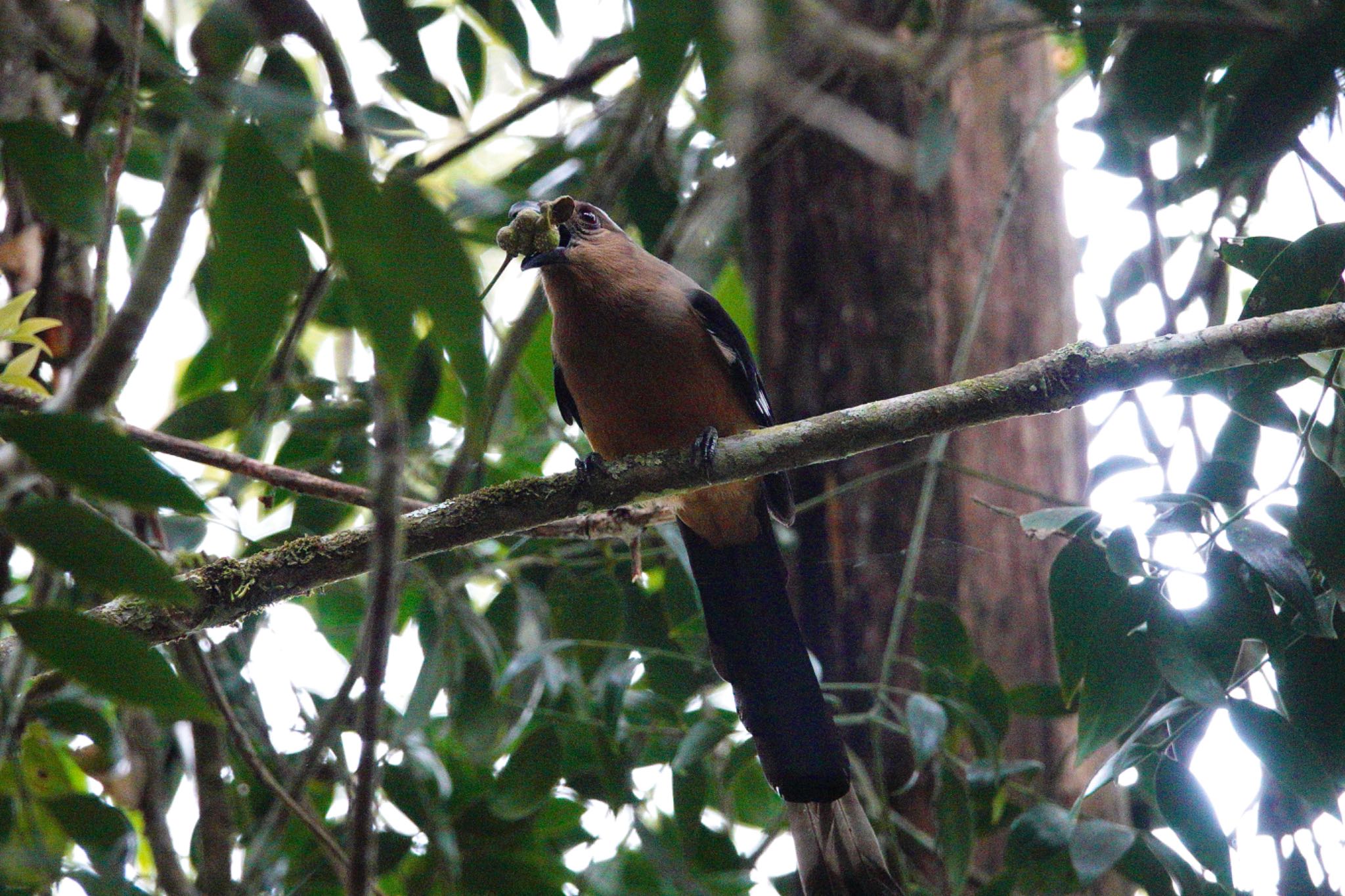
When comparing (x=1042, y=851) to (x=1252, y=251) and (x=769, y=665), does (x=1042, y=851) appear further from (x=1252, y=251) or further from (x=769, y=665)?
(x=1252, y=251)

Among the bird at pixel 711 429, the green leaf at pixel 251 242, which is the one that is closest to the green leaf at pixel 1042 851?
the bird at pixel 711 429

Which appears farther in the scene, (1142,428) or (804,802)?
(1142,428)

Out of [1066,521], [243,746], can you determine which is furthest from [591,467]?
[243,746]

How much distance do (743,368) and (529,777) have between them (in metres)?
1.27

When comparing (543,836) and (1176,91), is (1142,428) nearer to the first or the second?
(1176,91)

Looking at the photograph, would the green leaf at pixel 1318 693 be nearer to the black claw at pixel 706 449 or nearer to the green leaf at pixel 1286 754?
the green leaf at pixel 1286 754

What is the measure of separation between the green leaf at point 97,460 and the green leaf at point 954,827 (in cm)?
206

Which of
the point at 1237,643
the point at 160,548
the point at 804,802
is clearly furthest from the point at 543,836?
the point at 1237,643

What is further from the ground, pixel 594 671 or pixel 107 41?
pixel 107 41

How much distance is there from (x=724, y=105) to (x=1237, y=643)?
4.31 feet

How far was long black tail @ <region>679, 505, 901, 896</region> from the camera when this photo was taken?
8.64ft

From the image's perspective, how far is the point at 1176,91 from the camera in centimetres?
142

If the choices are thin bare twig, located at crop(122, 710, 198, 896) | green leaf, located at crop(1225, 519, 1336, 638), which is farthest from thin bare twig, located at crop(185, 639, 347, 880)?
green leaf, located at crop(1225, 519, 1336, 638)

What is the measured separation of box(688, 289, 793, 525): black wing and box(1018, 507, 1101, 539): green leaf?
2.97 ft
